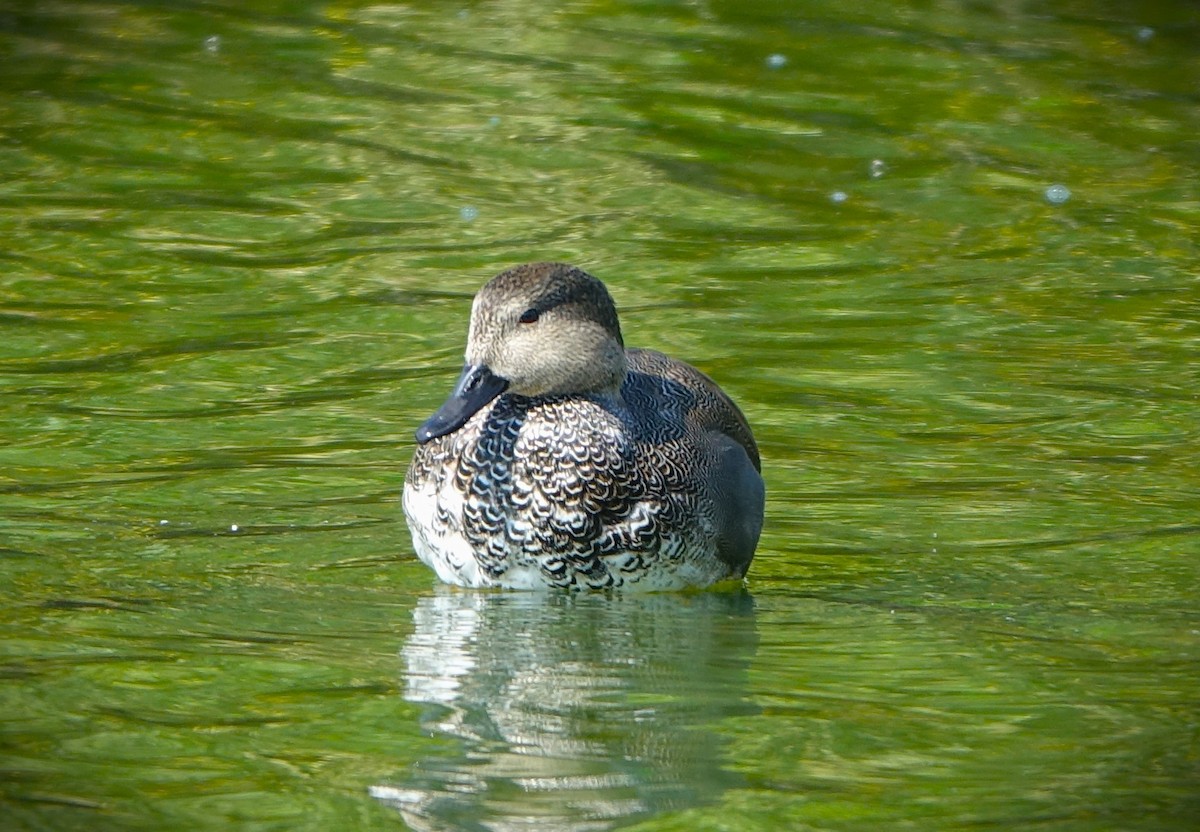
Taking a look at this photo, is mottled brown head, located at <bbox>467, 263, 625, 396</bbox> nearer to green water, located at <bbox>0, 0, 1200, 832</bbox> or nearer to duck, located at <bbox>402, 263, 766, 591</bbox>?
duck, located at <bbox>402, 263, 766, 591</bbox>

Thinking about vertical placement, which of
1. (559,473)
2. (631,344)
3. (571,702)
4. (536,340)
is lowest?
(631,344)

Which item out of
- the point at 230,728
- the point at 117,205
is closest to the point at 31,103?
the point at 117,205

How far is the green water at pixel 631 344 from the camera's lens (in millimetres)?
5641

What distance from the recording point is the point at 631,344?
10.3m

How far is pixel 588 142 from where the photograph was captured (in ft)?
45.0

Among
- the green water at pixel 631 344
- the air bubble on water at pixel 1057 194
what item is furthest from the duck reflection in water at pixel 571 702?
the air bubble on water at pixel 1057 194

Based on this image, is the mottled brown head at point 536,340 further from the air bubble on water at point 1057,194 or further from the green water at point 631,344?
the air bubble on water at point 1057,194

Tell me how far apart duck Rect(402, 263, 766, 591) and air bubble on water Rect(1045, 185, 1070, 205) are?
5969mm

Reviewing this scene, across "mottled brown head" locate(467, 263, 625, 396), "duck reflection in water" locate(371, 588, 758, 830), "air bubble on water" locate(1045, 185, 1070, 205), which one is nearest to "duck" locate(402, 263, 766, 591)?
"mottled brown head" locate(467, 263, 625, 396)

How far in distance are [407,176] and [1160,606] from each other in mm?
7037

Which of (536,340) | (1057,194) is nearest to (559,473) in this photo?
(536,340)

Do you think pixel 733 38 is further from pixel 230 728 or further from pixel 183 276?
Result: pixel 230 728

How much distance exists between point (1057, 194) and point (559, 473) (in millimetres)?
6596

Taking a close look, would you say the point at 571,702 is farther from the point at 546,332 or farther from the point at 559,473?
the point at 546,332
